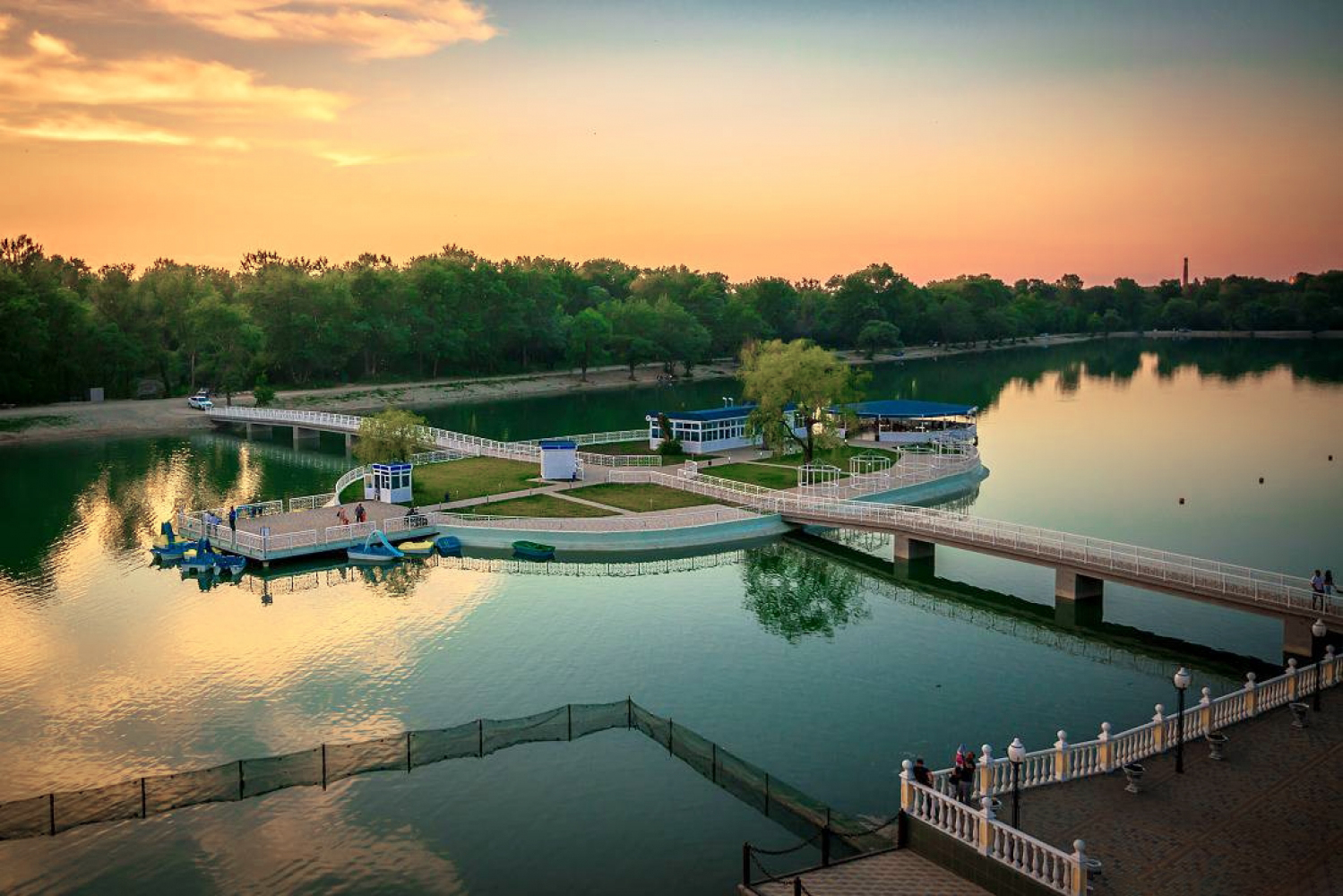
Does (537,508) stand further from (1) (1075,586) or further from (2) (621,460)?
(1) (1075,586)

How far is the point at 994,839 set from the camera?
21.5 metres

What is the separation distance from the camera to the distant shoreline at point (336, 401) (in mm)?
115000

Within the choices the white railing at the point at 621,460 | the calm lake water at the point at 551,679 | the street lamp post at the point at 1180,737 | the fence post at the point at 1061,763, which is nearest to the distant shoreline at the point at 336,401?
the calm lake water at the point at 551,679

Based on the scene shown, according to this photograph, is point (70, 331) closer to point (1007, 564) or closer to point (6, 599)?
point (6, 599)

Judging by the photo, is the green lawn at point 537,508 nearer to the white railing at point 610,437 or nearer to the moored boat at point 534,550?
the moored boat at point 534,550

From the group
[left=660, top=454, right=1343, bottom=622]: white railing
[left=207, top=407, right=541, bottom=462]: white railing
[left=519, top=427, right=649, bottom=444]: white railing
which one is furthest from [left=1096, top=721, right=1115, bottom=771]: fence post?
[left=519, top=427, right=649, bottom=444]: white railing

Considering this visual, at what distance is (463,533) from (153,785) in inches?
1174

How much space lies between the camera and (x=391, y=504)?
64688 millimetres

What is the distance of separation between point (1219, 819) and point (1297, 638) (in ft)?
66.1

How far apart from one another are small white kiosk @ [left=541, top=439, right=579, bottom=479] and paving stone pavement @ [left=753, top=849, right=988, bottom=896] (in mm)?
50171

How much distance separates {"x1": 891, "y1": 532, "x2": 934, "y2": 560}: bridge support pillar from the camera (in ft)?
183

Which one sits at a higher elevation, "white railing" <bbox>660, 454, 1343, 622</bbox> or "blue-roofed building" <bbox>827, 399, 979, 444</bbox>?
"blue-roofed building" <bbox>827, 399, 979, 444</bbox>

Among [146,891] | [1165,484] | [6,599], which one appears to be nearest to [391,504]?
[6,599]

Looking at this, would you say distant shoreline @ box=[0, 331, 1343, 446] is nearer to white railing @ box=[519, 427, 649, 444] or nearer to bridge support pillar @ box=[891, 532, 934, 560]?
white railing @ box=[519, 427, 649, 444]
